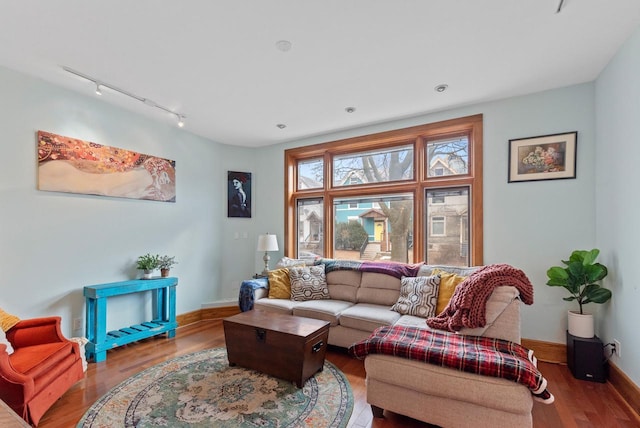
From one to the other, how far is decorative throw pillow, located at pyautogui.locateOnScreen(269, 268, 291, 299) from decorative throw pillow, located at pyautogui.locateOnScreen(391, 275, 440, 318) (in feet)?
4.21


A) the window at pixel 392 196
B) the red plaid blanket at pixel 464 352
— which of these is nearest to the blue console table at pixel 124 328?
the window at pixel 392 196

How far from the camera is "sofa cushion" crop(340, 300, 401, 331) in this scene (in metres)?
2.81

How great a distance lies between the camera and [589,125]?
2.77 m

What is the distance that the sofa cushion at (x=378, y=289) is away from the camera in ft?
10.8

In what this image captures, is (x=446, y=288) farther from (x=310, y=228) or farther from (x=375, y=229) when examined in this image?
(x=310, y=228)

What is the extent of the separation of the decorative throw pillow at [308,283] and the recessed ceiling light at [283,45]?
2.43 metres

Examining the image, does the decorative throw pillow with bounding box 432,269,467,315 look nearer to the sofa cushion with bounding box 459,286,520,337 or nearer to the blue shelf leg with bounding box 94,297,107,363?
the sofa cushion with bounding box 459,286,520,337

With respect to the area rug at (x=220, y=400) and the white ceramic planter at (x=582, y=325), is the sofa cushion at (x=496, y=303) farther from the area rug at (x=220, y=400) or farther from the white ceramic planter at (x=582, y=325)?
the area rug at (x=220, y=400)

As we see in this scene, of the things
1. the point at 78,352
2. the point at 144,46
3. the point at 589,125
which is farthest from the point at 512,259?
the point at 78,352

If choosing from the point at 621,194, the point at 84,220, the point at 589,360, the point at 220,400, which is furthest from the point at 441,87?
the point at 84,220

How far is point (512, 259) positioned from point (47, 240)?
460 cm

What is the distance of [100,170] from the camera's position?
10.4 ft

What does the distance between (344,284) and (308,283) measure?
0.45 metres

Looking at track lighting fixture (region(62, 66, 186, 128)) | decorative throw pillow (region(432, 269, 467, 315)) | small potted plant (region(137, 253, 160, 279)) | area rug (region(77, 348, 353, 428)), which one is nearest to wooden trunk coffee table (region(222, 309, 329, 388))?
area rug (region(77, 348, 353, 428))
